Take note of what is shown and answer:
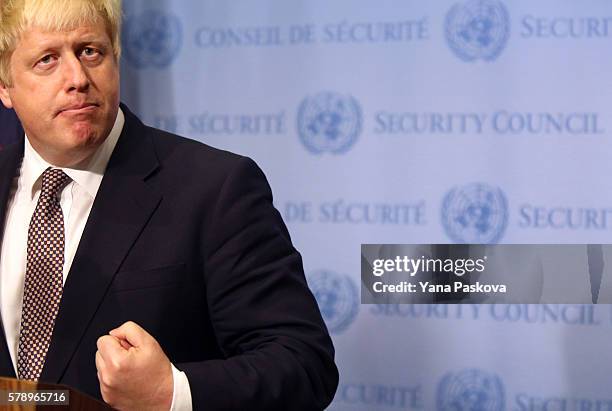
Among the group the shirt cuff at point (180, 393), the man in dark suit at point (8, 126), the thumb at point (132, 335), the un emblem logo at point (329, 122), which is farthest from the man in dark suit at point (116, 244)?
the man in dark suit at point (8, 126)

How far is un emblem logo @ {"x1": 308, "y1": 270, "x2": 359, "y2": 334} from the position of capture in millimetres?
3146

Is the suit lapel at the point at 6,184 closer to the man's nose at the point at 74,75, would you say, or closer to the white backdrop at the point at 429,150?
the man's nose at the point at 74,75

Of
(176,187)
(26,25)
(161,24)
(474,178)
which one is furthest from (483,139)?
(26,25)

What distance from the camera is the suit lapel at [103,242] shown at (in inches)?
62.2

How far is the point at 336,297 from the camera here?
3160 mm

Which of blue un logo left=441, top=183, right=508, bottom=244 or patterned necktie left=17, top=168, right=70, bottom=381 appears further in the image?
blue un logo left=441, top=183, right=508, bottom=244

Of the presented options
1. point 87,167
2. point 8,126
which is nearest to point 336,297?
point 8,126

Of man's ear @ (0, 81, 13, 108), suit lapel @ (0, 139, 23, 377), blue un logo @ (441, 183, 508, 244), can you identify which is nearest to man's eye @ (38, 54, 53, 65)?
man's ear @ (0, 81, 13, 108)

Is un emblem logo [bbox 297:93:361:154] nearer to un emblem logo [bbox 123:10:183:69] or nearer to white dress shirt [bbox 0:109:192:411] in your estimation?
un emblem logo [bbox 123:10:183:69]

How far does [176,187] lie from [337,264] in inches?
60.0

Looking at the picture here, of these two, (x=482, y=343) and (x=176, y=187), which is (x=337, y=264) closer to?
(x=482, y=343)

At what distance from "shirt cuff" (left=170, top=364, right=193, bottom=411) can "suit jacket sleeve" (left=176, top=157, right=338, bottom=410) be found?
0.06 ft

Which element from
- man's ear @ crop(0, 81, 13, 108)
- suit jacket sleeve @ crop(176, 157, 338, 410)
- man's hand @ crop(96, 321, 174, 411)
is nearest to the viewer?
man's hand @ crop(96, 321, 174, 411)

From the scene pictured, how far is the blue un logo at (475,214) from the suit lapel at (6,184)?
1582 mm
